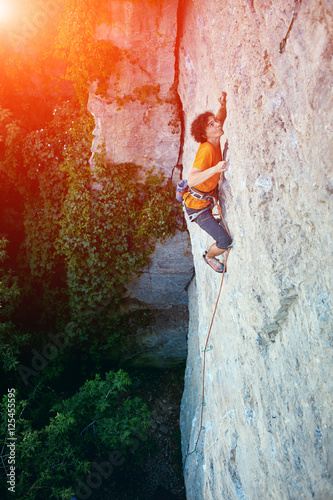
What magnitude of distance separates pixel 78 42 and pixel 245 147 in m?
4.91

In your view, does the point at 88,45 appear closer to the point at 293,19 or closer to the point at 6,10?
the point at 6,10

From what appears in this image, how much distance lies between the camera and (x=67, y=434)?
212 inches

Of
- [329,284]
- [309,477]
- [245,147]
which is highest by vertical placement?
[245,147]

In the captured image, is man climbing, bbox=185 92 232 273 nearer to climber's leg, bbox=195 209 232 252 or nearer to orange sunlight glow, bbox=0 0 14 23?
climber's leg, bbox=195 209 232 252

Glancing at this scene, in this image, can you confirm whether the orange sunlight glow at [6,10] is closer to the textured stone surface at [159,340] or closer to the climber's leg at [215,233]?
the climber's leg at [215,233]

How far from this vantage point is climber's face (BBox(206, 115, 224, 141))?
335 centimetres

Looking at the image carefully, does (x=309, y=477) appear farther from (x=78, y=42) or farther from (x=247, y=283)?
(x=78, y=42)

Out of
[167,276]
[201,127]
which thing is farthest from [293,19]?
[167,276]

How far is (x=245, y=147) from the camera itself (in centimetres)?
275

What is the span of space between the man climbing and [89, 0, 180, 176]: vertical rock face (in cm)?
296

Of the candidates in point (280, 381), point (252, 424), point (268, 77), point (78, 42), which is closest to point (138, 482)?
point (252, 424)

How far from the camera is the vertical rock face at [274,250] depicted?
71.4 inches

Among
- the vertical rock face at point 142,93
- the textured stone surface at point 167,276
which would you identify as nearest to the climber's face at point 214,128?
the vertical rock face at point 142,93

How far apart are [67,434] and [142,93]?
679 cm
